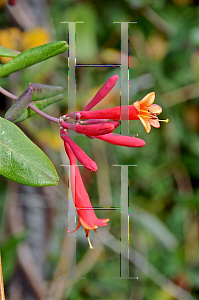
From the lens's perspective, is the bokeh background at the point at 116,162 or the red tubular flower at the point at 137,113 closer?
the red tubular flower at the point at 137,113

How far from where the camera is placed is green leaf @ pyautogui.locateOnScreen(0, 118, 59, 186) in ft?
1.42

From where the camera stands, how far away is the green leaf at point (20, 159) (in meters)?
0.43

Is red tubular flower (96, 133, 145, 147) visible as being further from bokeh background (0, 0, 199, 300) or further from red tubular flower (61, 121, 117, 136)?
bokeh background (0, 0, 199, 300)

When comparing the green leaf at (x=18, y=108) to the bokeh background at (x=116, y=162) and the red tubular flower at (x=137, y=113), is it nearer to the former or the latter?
the red tubular flower at (x=137, y=113)

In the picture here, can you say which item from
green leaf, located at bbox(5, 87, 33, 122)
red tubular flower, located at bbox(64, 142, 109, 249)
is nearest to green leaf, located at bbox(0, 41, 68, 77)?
green leaf, located at bbox(5, 87, 33, 122)

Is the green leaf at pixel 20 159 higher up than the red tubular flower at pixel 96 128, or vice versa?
the red tubular flower at pixel 96 128

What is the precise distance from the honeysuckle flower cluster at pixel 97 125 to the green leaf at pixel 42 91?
7 cm

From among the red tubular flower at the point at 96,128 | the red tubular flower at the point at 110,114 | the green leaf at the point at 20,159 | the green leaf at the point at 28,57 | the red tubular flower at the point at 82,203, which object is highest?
the green leaf at the point at 28,57

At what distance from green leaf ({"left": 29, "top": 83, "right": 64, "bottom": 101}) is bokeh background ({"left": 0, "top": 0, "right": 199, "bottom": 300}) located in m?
0.73

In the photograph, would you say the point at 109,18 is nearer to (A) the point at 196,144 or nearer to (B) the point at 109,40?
(B) the point at 109,40

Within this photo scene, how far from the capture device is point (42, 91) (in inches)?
21.3

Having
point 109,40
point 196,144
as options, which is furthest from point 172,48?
point 196,144

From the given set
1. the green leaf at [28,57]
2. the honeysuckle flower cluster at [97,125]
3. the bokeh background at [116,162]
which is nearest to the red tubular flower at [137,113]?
the honeysuckle flower cluster at [97,125]

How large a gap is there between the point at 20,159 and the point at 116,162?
1.10 meters
